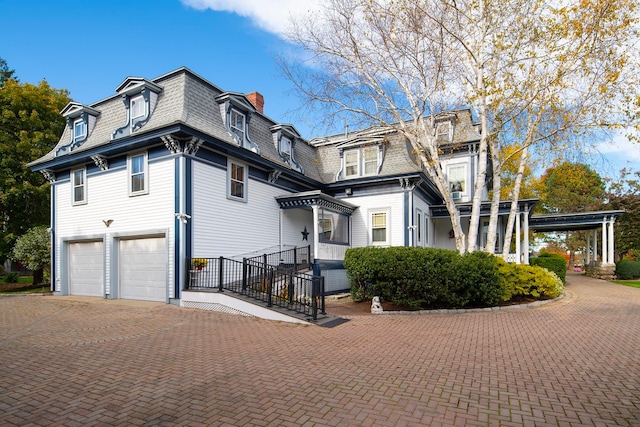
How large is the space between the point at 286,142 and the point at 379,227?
19.4 feet

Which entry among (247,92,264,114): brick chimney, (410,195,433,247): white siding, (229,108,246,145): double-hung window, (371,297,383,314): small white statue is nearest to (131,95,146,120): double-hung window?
(229,108,246,145): double-hung window

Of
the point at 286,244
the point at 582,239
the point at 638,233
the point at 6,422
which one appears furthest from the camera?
the point at 582,239

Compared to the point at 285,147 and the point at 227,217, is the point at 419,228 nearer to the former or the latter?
the point at 285,147

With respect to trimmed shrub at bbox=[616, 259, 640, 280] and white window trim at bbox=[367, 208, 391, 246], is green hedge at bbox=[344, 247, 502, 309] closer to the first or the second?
white window trim at bbox=[367, 208, 391, 246]

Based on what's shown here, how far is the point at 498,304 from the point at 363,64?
9763 millimetres

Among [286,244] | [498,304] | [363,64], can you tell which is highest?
[363,64]

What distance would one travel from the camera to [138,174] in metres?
12.5

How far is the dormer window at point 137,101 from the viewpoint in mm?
12453

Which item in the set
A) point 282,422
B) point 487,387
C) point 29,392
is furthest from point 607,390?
point 29,392

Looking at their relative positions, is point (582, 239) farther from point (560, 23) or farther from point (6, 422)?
point (6, 422)

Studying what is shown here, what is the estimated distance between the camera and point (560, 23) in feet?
37.7

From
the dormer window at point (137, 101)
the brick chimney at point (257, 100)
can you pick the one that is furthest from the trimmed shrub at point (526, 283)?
the brick chimney at point (257, 100)

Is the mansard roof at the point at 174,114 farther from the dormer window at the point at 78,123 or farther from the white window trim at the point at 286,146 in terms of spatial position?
the white window trim at the point at 286,146

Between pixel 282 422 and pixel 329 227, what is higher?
pixel 329 227
